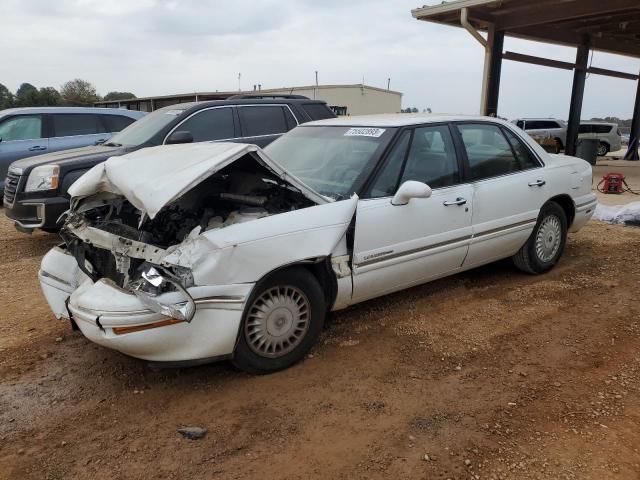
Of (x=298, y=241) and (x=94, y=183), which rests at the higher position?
(x=94, y=183)

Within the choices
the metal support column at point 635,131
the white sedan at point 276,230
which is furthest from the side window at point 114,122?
the metal support column at point 635,131

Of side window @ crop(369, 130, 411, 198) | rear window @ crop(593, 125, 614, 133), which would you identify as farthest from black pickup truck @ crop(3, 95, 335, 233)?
rear window @ crop(593, 125, 614, 133)

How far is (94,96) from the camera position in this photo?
1869 inches

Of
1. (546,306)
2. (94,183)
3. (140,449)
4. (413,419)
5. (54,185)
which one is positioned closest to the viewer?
(140,449)

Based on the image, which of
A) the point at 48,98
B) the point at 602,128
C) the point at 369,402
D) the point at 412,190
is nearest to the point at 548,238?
the point at 412,190

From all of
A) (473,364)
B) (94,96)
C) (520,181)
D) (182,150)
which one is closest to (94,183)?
(182,150)

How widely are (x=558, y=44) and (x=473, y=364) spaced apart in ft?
49.9

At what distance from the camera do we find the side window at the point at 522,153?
4.83 metres

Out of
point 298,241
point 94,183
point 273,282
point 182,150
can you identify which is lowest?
point 273,282

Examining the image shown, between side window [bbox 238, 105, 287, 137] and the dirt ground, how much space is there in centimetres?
364

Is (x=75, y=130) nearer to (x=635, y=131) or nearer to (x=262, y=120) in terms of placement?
(x=262, y=120)

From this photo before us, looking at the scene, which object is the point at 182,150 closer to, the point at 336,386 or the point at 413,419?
the point at 336,386

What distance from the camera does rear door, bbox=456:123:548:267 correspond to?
14.4 feet

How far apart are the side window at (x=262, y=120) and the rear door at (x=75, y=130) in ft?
11.2
